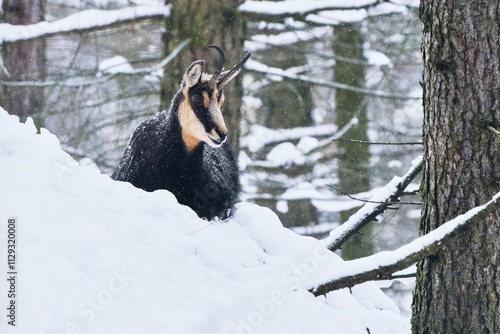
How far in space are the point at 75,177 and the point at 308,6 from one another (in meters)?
5.52

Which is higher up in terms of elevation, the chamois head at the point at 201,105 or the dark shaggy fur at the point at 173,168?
the chamois head at the point at 201,105

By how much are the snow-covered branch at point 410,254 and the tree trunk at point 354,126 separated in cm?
718

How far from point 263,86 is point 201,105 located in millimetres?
5843

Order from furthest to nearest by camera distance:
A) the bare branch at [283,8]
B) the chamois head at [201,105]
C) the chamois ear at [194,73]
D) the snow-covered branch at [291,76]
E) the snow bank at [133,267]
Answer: the snow-covered branch at [291,76], the bare branch at [283,8], the chamois ear at [194,73], the chamois head at [201,105], the snow bank at [133,267]

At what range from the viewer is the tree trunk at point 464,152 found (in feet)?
11.6

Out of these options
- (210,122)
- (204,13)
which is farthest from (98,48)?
(210,122)

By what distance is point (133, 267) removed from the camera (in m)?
3.52

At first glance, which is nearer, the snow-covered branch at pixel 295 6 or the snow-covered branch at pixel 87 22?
the snow-covered branch at pixel 87 22

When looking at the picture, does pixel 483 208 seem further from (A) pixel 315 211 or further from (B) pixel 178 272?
(A) pixel 315 211

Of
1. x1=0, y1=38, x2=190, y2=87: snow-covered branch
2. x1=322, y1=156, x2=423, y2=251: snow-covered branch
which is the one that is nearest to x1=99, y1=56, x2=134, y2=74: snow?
x1=0, y1=38, x2=190, y2=87: snow-covered branch

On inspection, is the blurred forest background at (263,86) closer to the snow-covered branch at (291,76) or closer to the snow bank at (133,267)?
the snow-covered branch at (291,76)

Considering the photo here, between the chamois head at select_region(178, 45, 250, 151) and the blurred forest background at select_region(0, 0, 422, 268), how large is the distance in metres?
2.28

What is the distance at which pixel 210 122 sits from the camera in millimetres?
5930

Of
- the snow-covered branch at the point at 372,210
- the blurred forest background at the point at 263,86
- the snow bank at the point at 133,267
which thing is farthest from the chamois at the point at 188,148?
the blurred forest background at the point at 263,86
